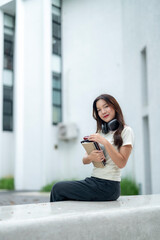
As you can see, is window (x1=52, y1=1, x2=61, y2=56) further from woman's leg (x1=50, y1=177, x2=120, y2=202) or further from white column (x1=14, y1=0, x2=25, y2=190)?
woman's leg (x1=50, y1=177, x2=120, y2=202)

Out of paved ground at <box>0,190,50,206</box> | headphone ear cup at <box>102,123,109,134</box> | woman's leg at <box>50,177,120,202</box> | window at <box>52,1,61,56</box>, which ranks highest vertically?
window at <box>52,1,61,56</box>

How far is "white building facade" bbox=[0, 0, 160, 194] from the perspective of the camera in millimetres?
8211

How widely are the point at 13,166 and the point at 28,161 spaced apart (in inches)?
45.5

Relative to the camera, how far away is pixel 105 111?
2076 millimetres


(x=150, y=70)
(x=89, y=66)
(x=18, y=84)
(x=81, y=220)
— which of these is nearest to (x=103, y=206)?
(x=81, y=220)

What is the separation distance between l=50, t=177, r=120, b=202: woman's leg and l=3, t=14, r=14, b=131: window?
8.34 m

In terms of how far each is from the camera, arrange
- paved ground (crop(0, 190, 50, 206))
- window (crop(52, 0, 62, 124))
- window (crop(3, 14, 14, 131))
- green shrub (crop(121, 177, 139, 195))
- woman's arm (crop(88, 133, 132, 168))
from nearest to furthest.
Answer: woman's arm (crop(88, 133, 132, 168)) < paved ground (crop(0, 190, 50, 206)) < green shrub (crop(121, 177, 139, 195)) < window (crop(52, 0, 62, 124)) < window (crop(3, 14, 14, 131))

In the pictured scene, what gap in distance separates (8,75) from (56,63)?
173 centimetres

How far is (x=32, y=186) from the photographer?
29.8 ft

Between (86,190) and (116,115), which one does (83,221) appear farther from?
(116,115)

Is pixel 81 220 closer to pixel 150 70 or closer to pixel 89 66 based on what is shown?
pixel 150 70

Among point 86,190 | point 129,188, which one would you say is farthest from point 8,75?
point 86,190

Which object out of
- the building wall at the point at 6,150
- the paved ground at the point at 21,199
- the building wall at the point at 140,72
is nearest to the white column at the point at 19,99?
the building wall at the point at 6,150

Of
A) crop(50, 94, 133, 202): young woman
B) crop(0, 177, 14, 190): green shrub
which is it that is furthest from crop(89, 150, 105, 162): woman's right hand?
crop(0, 177, 14, 190): green shrub
